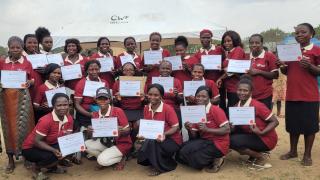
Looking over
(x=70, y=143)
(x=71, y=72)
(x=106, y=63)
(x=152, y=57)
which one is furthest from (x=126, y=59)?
(x=70, y=143)

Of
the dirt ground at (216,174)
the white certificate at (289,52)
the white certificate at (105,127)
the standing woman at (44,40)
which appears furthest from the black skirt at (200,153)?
the standing woman at (44,40)

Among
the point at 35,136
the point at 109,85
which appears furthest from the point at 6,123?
the point at 109,85

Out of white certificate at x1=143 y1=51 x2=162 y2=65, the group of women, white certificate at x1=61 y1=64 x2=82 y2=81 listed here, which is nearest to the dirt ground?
the group of women

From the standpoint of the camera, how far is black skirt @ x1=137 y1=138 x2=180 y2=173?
5.48 metres

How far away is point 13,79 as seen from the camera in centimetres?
558

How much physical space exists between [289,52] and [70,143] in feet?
11.3

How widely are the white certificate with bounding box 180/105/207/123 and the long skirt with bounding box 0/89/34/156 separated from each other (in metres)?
2.43

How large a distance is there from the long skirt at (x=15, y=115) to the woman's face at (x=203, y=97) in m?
2.62

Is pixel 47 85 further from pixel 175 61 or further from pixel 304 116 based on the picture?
pixel 304 116

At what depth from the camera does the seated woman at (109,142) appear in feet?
18.3

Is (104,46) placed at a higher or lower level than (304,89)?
higher

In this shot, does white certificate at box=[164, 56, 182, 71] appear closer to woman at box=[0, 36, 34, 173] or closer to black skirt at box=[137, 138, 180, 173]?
black skirt at box=[137, 138, 180, 173]

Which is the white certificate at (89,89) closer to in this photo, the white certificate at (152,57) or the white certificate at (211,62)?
the white certificate at (152,57)

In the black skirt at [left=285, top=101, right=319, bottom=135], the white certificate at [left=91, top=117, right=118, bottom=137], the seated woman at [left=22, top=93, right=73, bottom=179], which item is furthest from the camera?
the black skirt at [left=285, top=101, right=319, bottom=135]
